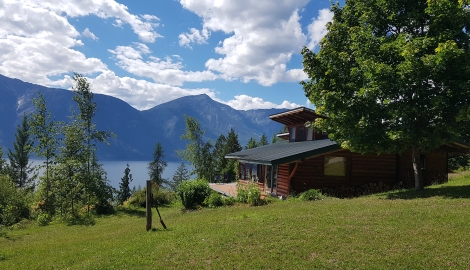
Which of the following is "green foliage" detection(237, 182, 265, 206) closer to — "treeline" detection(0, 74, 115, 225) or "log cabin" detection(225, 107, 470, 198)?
"log cabin" detection(225, 107, 470, 198)

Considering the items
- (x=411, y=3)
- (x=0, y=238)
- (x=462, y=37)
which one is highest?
(x=411, y=3)

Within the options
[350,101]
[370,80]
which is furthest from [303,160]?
[370,80]

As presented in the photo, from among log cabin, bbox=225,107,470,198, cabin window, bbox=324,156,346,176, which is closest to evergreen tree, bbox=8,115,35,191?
log cabin, bbox=225,107,470,198

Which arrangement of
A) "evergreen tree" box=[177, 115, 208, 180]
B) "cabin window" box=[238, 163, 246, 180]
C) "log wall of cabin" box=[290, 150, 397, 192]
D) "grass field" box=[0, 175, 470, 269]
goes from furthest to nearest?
"evergreen tree" box=[177, 115, 208, 180], "cabin window" box=[238, 163, 246, 180], "log wall of cabin" box=[290, 150, 397, 192], "grass field" box=[0, 175, 470, 269]

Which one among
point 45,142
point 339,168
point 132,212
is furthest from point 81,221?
point 339,168

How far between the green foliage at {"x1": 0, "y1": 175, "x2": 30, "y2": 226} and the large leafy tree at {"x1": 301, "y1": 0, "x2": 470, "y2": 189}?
17924mm

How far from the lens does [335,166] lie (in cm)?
2116

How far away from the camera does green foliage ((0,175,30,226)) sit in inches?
776

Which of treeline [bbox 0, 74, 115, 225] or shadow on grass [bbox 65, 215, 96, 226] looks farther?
treeline [bbox 0, 74, 115, 225]

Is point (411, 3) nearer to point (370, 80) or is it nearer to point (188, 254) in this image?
point (370, 80)

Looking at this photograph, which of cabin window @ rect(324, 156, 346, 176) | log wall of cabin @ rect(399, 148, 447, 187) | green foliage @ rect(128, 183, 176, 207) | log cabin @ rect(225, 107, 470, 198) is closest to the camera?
log cabin @ rect(225, 107, 470, 198)

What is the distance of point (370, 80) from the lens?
14.5 m

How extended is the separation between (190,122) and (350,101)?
37535 millimetres

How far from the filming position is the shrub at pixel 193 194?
1947cm
